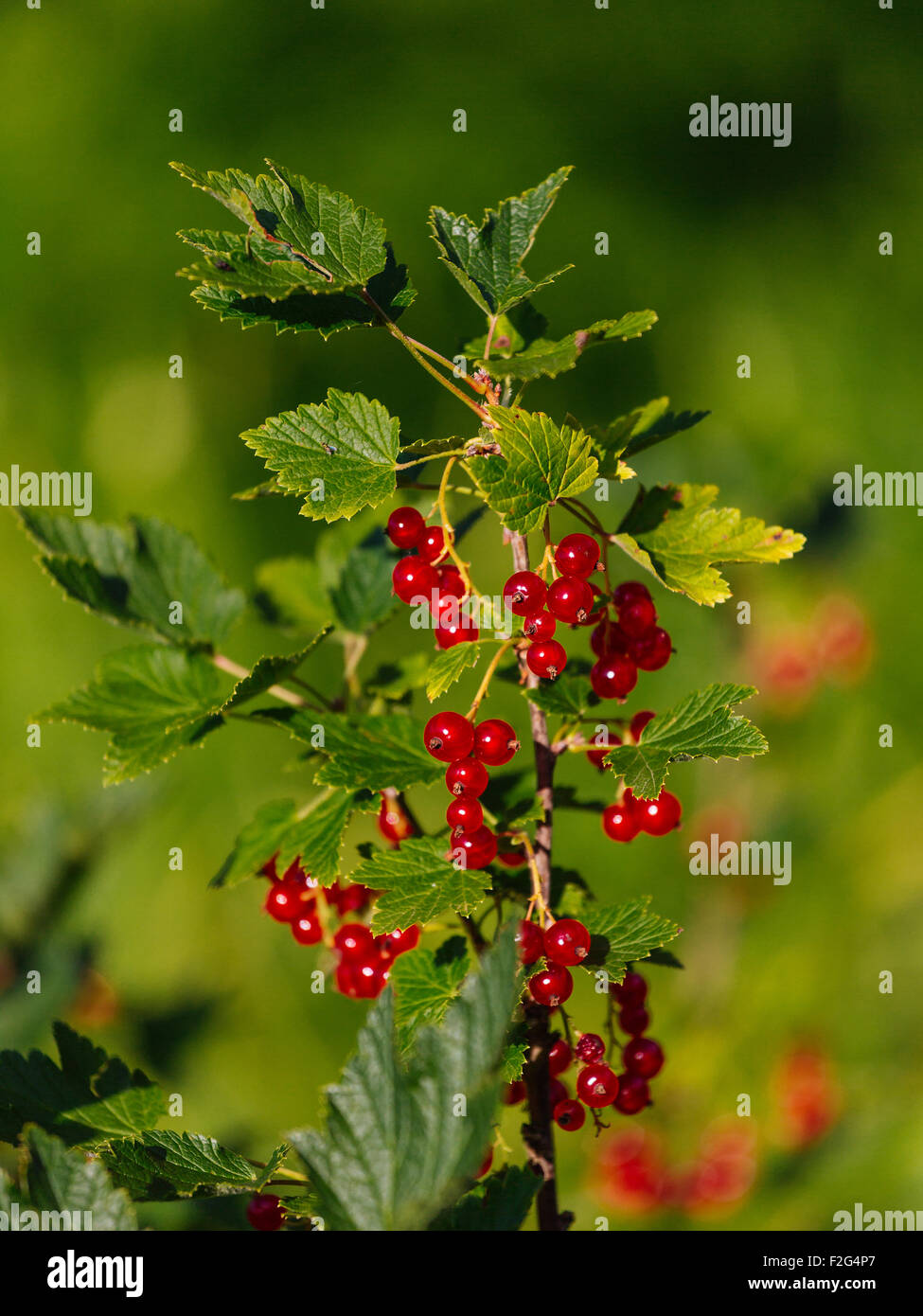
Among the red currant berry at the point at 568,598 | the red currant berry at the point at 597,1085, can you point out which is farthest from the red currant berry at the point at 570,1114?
the red currant berry at the point at 568,598

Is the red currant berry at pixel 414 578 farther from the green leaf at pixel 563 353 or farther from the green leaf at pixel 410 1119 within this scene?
the green leaf at pixel 410 1119

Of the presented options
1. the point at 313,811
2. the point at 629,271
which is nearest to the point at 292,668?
the point at 313,811

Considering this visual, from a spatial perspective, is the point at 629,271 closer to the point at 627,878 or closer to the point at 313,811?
the point at 627,878

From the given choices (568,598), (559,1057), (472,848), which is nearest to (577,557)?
(568,598)

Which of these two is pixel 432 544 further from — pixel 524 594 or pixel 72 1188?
pixel 72 1188

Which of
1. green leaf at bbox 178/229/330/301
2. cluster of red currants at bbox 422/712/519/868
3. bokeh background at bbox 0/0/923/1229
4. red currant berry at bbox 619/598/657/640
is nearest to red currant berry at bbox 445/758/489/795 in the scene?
cluster of red currants at bbox 422/712/519/868

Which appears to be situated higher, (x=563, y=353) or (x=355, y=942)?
(x=563, y=353)
